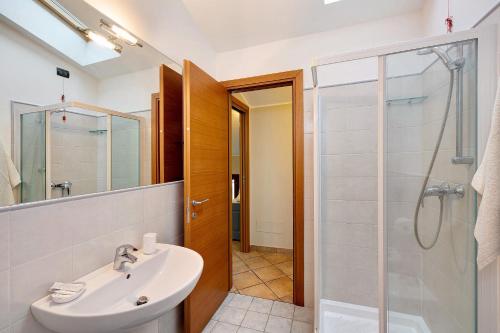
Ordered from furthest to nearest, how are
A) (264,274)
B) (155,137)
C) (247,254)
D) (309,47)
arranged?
(247,254)
(264,274)
(309,47)
(155,137)

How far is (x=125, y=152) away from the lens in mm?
1103

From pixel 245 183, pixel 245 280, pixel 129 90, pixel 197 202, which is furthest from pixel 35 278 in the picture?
pixel 245 183

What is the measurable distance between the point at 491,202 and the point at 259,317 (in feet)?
5.40

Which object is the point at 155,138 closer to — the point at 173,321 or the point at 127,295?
the point at 127,295

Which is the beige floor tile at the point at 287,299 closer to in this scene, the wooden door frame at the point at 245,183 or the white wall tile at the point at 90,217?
the wooden door frame at the point at 245,183

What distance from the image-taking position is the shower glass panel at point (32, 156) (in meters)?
0.69

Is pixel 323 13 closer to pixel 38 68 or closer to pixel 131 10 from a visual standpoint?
pixel 131 10

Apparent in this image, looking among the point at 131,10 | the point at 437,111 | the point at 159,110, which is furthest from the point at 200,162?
the point at 437,111

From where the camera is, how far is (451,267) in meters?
1.06

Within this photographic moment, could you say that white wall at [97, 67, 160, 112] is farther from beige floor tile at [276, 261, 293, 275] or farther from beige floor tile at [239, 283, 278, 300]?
beige floor tile at [276, 261, 293, 275]

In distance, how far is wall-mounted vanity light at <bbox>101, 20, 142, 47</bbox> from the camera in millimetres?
1021

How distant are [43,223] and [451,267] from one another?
1.88m

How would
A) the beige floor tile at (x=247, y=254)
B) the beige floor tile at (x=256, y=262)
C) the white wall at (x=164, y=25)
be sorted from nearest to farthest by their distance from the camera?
1. the white wall at (x=164, y=25)
2. the beige floor tile at (x=256, y=262)
3. the beige floor tile at (x=247, y=254)

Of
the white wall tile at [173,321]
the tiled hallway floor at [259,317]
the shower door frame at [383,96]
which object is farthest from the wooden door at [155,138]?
the tiled hallway floor at [259,317]
